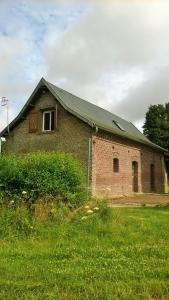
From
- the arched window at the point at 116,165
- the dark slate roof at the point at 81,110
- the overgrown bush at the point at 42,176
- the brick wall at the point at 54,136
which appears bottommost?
the overgrown bush at the point at 42,176

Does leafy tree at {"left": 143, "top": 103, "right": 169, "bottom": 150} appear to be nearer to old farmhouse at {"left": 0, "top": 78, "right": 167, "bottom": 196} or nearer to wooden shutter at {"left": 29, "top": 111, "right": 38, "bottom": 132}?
old farmhouse at {"left": 0, "top": 78, "right": 167, "bottom": 196}

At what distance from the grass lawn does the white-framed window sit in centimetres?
1399

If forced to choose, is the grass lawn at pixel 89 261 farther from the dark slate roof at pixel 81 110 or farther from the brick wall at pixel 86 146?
the dark slate roof at pixel 81 110

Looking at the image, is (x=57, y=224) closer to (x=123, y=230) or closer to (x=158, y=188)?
(x=123, y=230)

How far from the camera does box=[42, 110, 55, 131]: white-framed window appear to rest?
77.0ft

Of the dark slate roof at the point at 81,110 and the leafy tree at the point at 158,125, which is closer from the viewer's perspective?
the dark slate roof at the point at 81,110

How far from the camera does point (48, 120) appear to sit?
78.3 ft

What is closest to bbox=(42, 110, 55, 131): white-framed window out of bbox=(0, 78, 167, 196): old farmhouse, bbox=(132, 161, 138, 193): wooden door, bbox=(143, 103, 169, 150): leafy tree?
bbox=(0, 78, 167, 196): old farmhouse

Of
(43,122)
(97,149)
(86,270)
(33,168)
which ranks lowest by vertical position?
(86,270)

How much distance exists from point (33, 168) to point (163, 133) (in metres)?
31.8

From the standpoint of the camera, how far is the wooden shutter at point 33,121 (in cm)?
2403

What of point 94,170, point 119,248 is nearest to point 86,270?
point 119,248

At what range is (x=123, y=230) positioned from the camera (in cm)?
905

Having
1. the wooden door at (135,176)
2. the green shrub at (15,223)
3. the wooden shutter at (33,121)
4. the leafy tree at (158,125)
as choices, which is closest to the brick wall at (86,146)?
the wooden shutter at (33,121)
